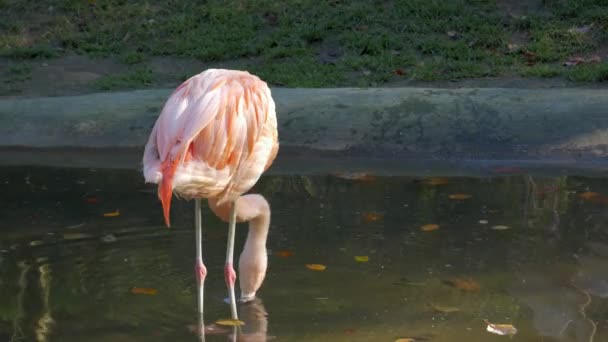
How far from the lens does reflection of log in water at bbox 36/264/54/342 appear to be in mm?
3928

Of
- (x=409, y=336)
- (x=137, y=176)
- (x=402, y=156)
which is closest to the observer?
(x=409, y=336)

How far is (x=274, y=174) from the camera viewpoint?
6445 millimetres

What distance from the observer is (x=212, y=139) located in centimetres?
368

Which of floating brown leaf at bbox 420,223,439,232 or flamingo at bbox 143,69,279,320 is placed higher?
flamingo at bbox 143,69,279,320

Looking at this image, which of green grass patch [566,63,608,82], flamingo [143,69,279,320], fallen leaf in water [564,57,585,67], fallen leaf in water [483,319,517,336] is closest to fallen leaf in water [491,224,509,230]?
fallen leaf in water [483,319,517,336]

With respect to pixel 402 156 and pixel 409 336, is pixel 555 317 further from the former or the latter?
pixel 402 156

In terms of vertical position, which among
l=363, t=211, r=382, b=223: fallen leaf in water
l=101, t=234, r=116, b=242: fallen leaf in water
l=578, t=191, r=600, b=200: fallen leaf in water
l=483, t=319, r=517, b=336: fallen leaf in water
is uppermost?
l=483, t=319, r=517, b=336: fallen leaf in water

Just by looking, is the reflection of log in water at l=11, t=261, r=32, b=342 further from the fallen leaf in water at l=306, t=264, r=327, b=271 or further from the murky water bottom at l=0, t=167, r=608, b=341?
the fallen leaf in water at l=306, t=264, r=327, b=271

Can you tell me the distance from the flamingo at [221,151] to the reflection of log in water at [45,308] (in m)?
0.62

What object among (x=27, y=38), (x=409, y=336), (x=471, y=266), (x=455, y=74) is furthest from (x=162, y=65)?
(x=409, y=336)

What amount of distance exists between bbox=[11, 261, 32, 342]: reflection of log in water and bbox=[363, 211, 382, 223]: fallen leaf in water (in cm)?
179

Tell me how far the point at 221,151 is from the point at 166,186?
Result: 0.42 metres

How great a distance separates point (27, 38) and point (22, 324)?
21.9 feet

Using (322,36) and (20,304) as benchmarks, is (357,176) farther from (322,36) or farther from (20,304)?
(322,36)
